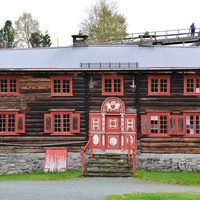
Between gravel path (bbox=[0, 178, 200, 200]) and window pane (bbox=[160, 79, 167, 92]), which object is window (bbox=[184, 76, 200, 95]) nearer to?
window pane (bbox=[160, 79, 167, 92])

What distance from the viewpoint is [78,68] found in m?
28.8

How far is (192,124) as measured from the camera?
2898 cm

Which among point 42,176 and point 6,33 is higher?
point 6,33

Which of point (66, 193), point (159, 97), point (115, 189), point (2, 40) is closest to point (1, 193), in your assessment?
point (66, 193)

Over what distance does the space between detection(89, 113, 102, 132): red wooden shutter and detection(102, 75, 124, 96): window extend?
4.90 ft

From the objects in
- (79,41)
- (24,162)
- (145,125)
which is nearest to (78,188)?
(24,162)

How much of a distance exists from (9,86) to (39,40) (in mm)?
35648

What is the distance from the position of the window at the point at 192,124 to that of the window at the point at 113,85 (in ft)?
14.6

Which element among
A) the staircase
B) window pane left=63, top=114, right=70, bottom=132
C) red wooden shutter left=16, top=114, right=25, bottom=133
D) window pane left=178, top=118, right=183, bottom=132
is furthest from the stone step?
red wooden shutter left=16, top=114, right=25, bottom=133

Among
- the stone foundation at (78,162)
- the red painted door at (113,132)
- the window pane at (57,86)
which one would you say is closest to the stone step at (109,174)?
the stone foundation at (78,162)

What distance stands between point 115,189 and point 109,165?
5.37 metres

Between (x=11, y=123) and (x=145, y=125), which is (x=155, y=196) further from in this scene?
(x=11, y=123)

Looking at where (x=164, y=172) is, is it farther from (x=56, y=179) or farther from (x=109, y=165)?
(x=56, y=179)

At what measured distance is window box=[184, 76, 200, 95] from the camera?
2900cm
